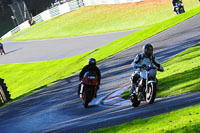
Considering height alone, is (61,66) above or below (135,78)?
below

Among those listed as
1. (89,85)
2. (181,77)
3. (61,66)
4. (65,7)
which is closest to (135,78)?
(181,77)

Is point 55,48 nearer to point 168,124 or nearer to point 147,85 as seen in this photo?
point 147,85

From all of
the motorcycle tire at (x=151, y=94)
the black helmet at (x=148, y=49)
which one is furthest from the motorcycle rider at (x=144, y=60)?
the motorcycle tire at (x=151, y=94)

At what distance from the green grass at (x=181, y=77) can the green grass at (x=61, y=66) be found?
482 inches

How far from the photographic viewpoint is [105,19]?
49.9 metres

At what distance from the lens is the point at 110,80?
19.7m

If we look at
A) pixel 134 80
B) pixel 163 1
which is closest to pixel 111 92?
pixel 134 80

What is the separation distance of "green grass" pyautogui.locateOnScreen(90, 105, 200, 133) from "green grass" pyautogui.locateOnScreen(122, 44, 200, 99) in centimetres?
296

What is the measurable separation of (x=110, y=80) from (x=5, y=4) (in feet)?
280

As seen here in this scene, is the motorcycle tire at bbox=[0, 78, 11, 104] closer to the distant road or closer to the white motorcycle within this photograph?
the distant road

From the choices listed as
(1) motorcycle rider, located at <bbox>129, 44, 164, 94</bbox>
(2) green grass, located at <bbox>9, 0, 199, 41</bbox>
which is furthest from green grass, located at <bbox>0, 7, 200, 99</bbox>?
(1) motorcycle rider, located at <bbox>129, 44, 164, 94</bbox>

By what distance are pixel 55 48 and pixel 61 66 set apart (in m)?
10.0

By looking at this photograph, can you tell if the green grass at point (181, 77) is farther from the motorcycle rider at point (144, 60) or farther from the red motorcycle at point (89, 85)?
the motorcycle rider at point (144, 60)

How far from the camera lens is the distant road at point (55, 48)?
1485 inches
